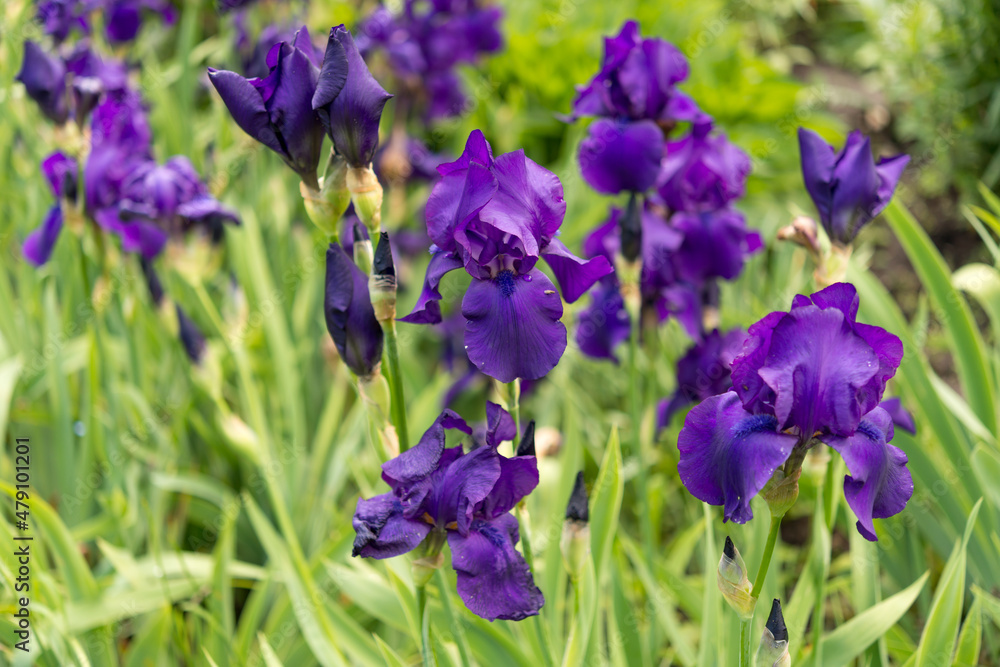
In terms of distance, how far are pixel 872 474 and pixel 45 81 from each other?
6.92 ft

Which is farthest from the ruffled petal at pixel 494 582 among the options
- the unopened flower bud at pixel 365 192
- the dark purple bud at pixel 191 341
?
the dark purple bud at pixel 191 341

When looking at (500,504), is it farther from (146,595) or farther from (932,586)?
(932,586)

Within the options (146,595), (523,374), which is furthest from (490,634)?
(146,595)

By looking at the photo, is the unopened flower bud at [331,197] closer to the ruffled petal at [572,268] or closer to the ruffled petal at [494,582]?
the ruffled petal at [572,268]

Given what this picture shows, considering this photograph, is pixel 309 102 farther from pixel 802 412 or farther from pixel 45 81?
pixel 45 81

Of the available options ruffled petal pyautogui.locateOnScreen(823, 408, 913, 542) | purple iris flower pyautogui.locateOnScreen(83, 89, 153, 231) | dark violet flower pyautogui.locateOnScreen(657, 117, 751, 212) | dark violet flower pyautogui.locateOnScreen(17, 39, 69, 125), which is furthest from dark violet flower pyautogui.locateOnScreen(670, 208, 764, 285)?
dark violet flower pyautogui.locateOnScreen(17, 39, 69, 125)

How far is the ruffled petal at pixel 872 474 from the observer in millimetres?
883

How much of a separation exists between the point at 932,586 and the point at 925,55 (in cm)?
228

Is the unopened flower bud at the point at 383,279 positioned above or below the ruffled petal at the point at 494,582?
above

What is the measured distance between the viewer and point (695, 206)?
69.5 inches

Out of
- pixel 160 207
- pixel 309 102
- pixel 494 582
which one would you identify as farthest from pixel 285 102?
pixel 160 207

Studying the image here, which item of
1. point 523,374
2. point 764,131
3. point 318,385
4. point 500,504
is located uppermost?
point 523,374

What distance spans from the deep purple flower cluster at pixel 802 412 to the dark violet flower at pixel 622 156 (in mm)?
706

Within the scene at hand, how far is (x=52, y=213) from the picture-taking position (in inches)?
80.2
